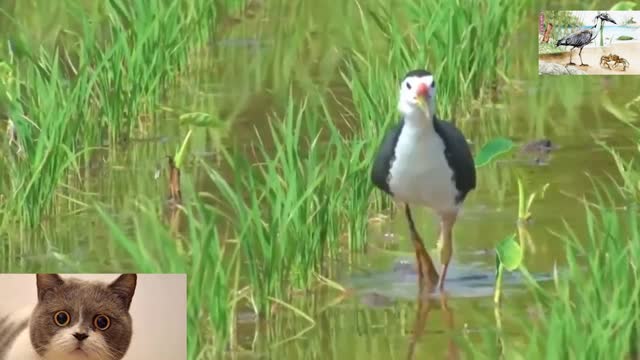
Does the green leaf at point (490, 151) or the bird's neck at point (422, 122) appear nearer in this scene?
the bird's neck at point (422, 122)

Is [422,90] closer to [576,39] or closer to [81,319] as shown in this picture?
[576,39]

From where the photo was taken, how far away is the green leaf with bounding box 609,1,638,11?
2.76 meters

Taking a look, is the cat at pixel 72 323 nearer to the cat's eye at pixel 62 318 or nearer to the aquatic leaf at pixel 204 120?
the cat's eye at pixel 62 318

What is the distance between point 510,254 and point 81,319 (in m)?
0.83

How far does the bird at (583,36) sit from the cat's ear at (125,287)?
0.97 m

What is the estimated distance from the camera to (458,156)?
2633mm

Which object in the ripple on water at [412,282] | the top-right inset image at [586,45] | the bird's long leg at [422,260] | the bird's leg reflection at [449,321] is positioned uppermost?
the top-right inset image at [586,45]

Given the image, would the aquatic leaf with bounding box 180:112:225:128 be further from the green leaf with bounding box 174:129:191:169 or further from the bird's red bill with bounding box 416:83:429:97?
the bird's red bill with bounding box 416:83:429:97

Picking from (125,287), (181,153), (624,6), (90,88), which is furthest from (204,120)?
(624,6)

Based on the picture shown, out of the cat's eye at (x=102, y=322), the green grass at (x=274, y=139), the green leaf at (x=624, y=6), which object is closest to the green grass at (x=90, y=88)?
the green grass at (x=274, y=139)

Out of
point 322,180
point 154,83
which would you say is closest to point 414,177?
point 322,180

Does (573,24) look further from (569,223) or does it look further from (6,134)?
(6,134)

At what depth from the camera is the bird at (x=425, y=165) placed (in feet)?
8.50

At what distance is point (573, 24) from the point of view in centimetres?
278
